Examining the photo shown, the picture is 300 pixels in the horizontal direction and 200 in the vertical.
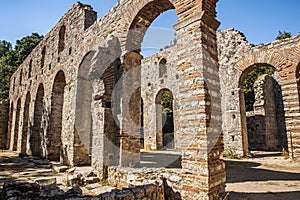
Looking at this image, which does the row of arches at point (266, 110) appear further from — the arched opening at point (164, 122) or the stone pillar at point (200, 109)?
the stone pillar at point (200, 109)

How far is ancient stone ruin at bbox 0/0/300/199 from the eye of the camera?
4133 millimetres

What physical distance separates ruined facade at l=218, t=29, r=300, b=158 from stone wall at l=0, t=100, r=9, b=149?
18077mm

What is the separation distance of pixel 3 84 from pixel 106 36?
24.9 metres

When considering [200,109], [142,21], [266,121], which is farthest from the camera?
[266,121]

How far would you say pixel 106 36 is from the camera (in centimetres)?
759

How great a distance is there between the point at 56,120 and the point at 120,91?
5.89 m

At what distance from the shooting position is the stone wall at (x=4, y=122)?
60.5ft

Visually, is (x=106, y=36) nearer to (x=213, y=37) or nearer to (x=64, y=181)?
(x=213, y=37)

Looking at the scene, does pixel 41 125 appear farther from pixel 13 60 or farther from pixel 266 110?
pixel 13 60

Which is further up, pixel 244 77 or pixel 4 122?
pixel 244 77

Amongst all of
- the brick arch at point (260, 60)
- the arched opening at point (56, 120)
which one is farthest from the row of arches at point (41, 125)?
the brick arch at point (260, 60)

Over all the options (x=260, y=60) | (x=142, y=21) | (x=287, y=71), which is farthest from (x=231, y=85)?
(x=142, y=21)

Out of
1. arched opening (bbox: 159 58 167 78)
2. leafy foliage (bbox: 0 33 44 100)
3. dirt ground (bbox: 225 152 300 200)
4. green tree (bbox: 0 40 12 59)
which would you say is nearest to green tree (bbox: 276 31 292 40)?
arched opening (bbox: 159 58 167 78)

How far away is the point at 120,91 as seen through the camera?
258 inches
